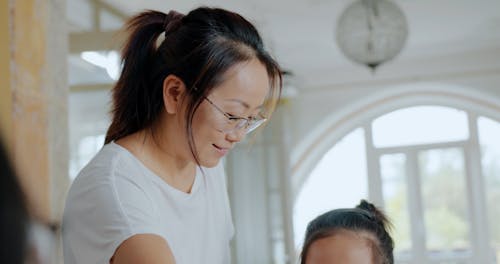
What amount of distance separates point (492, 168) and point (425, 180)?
0.79 m

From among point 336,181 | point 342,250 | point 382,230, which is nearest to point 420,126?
point 336,181

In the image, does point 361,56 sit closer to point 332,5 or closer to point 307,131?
point 332,5

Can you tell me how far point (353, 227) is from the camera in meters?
1.45

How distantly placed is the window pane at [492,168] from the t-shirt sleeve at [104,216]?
7.73m

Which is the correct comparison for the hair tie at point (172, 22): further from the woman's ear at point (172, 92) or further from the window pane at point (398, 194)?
the window pane at point (398, 194)

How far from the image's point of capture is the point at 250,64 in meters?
1.23

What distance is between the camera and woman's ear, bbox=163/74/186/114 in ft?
3.98

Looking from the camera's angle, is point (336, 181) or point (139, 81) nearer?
point (139, 81)

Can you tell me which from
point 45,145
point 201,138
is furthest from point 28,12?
point 201,138

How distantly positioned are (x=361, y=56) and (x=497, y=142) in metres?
4.38

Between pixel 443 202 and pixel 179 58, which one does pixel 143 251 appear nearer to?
pixel 179 58

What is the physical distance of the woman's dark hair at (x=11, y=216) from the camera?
0.29 m

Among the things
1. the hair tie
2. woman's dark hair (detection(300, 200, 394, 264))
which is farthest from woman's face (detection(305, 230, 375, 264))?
the hair tie

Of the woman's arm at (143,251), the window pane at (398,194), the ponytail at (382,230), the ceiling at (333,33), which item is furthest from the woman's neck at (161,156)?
the window pane at (398,194)
